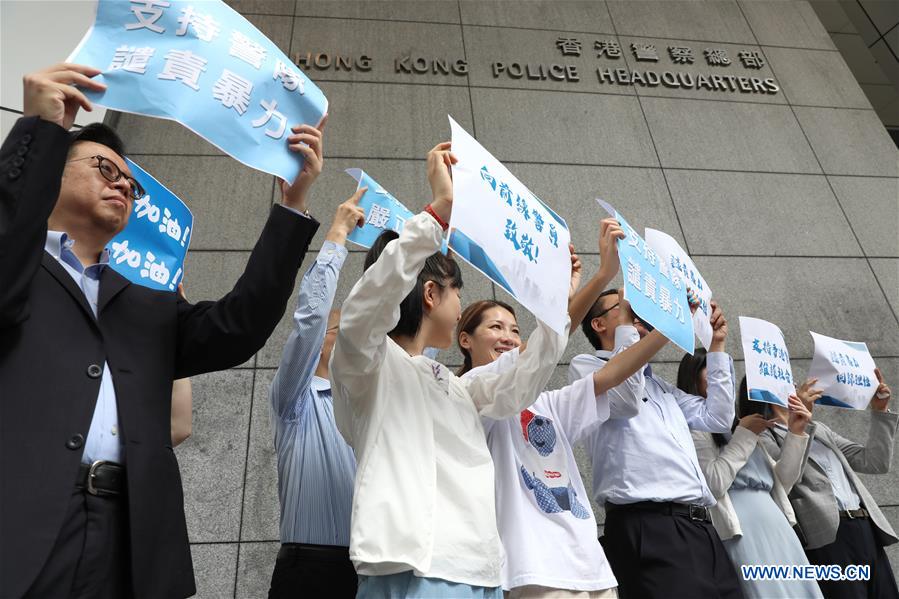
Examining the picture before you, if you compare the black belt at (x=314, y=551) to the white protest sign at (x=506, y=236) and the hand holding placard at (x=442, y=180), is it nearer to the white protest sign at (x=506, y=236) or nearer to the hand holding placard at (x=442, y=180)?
the white protest sign at (x=506, y=236)

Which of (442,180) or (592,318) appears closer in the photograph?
(442,180)

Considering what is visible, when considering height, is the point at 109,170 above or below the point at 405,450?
above

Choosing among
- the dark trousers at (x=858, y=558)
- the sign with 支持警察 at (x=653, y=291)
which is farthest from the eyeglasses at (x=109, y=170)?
the dark trousers at (x=858, y=558)

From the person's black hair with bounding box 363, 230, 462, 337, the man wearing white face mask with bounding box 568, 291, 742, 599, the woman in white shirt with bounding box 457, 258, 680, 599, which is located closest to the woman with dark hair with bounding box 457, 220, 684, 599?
the woman in white shirt with bounding box 457, 258, 680, 599

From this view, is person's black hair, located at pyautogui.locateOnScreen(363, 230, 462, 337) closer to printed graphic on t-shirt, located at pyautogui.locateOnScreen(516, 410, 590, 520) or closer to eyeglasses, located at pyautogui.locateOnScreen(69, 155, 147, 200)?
printed graphic on t-shirt, located at pyautogui.locateOnScreen(516, 410, 590, 520)

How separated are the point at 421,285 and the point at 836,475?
7.35 feet

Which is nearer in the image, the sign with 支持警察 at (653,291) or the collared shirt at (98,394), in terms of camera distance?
the collared shirt at (98,394)

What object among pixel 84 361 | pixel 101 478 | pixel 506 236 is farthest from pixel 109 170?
pixel 506 236

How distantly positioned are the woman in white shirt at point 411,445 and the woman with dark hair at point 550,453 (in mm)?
207

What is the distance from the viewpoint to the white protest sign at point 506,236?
160 centimetres

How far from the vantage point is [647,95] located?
481cm

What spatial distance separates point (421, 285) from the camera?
1938 mm

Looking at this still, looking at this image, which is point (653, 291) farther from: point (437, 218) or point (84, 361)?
point (84, 361)

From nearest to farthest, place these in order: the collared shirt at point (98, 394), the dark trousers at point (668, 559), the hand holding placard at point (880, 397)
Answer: the collared shirt at point (98, 394) < the dark trousers at point (668, 559) < the hand holding placard at point (880, 397)
